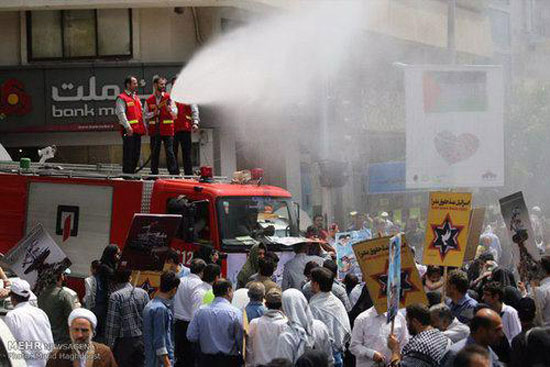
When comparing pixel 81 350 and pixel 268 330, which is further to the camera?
pixel 268 330

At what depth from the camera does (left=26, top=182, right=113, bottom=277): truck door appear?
53.7 feet

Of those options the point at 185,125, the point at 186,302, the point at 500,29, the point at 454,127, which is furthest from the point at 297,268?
the point at 500,29

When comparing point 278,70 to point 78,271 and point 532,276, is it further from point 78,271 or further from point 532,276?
point 532,276

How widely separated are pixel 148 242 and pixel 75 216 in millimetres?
4783

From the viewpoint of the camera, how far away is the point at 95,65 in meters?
25.5

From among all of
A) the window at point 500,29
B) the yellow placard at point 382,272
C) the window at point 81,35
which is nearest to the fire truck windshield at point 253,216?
the yellow placard at point 382,272

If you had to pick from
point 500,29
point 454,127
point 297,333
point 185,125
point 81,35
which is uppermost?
point 500,29

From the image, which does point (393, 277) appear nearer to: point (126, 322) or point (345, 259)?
point (126, 322)

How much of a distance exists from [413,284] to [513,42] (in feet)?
118

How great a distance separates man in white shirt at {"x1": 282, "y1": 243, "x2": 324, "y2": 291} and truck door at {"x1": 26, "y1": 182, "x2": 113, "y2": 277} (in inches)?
131

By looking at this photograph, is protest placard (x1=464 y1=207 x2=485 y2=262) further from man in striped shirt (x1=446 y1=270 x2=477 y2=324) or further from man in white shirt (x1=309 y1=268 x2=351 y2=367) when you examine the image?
man in white shirt (x1=309 y1=268 x2=351 y2=367)

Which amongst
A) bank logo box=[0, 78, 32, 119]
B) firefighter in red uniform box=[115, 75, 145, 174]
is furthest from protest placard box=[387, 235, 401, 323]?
bank logo box=[0, 78, 32, 119]

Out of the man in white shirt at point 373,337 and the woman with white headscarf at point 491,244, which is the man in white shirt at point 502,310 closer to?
the man in white shirt at point 373,337

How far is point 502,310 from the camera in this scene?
10203 millimetres
